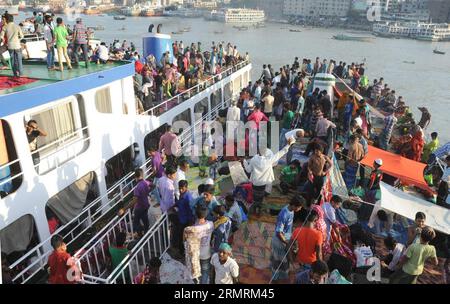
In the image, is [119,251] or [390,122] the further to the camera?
[390,122]

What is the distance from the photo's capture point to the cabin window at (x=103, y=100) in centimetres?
838

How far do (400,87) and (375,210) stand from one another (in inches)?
1203

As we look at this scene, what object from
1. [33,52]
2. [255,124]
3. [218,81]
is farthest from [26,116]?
[218,81]

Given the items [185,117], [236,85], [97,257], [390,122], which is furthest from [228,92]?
[97,257]

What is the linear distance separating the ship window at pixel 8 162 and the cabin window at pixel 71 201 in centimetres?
79

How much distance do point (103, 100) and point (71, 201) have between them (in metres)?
2.62

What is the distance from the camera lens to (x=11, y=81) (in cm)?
702

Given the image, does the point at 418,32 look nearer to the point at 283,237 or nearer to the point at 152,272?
the point at 283,237

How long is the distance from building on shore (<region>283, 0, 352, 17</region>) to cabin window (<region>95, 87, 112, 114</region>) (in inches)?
5301

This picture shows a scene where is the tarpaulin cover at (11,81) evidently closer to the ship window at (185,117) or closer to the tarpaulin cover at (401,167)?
the ship window at (185,117)

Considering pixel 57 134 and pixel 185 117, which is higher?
pixel 57 134

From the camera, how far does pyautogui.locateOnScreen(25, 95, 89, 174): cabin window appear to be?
657cm

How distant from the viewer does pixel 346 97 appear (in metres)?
12.1

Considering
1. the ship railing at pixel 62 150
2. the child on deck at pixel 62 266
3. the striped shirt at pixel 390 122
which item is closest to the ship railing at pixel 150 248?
the child on deck at pixel 62 266
